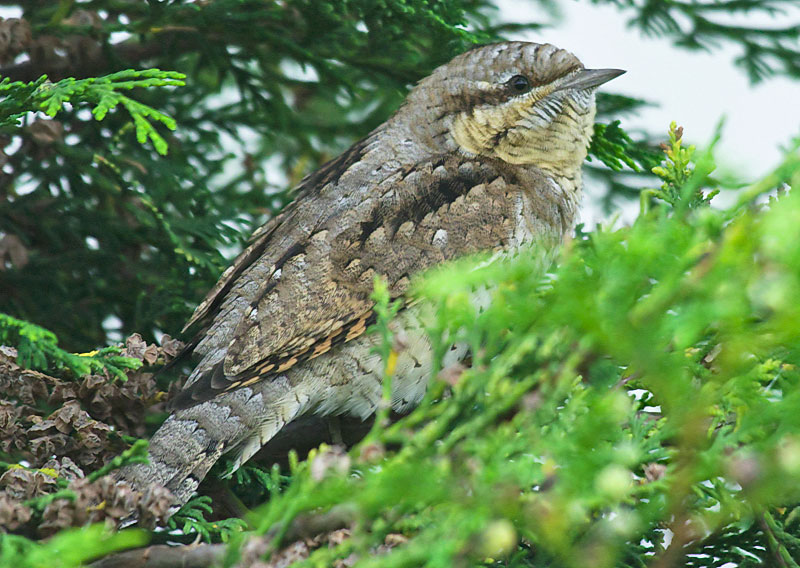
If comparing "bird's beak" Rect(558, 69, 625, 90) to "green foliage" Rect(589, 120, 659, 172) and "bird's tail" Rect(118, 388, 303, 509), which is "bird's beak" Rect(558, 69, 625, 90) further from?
"bird's tail" Rect(118, 388, 303, 509)

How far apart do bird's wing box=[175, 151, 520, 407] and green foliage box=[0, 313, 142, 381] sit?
0.88ft

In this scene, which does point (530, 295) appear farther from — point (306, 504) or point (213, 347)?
point (213, 347)

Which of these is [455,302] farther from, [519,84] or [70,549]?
[519,84]

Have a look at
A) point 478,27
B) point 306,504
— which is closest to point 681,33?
point 478,27

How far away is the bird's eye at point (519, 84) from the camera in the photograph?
2943 mm

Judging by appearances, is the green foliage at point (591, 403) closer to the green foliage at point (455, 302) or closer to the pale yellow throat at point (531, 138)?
the green foliage at point (455, 302)

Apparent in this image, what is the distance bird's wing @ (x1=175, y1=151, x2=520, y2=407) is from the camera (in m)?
2.48

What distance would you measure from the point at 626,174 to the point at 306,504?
2766 mm

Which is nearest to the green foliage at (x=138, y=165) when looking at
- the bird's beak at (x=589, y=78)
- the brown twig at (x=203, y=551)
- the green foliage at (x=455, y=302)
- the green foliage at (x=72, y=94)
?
the green foliage at (x=455, y=302)

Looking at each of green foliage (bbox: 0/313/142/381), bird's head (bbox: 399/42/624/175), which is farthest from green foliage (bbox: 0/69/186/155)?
bird's head (bbox: 399/42/624/175)

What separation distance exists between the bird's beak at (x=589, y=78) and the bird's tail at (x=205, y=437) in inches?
56.6

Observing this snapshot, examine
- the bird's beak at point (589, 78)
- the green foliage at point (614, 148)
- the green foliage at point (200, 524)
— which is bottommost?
the green foliage at point (200, 524)

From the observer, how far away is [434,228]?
106 inches

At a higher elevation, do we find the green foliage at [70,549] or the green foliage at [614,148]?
the green foliage at [70,549]
